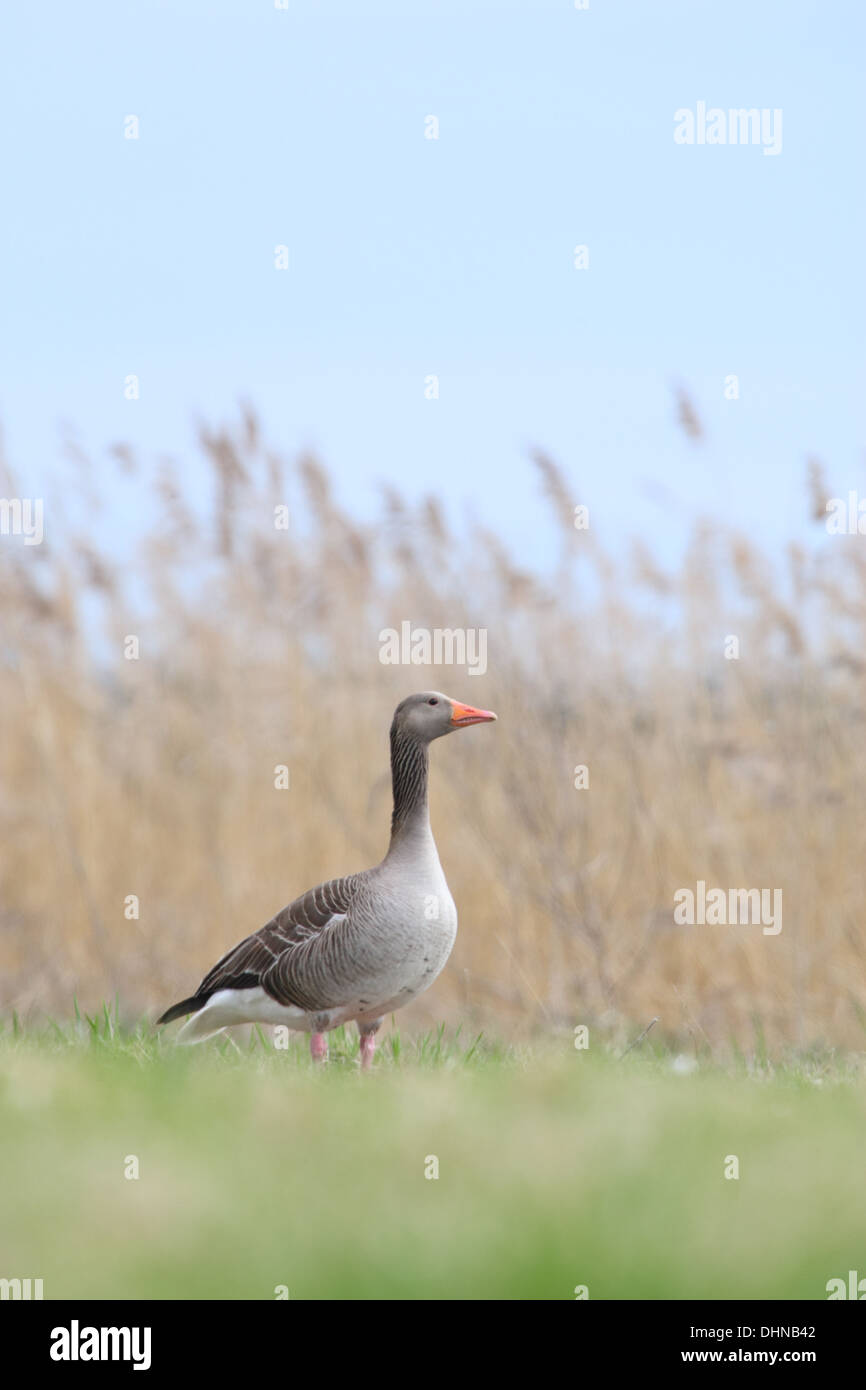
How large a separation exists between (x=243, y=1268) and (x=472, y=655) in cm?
446

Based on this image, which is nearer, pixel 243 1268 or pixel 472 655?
pixel 243 1268

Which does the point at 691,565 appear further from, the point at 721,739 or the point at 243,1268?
the point at 243,1268

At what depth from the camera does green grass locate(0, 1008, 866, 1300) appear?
2662 mm

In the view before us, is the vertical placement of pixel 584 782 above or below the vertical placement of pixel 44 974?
above

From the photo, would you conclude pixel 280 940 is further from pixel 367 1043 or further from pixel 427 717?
pixel 427 717

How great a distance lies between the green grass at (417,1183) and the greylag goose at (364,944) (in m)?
0.27

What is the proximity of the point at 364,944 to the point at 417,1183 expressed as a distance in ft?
4.26

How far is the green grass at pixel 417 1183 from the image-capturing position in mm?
2662

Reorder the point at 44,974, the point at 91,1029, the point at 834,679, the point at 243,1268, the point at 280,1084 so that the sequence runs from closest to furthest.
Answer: the point at 243,1268, the point at 280,1084, the point at 91,1029, the point at 834,679, the point at 44,974

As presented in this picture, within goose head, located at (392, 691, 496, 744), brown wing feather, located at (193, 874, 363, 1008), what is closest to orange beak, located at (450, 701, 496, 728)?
goose head, located at (392, 691, 496, 744)

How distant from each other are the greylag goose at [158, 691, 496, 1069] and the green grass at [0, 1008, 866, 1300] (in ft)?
0.88

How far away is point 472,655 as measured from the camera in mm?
6906

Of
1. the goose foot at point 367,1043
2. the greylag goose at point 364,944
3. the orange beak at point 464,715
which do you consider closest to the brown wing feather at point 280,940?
the greylag goose at point 364,944

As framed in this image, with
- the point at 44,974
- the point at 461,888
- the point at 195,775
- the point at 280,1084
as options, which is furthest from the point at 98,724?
the point at 280,1084
